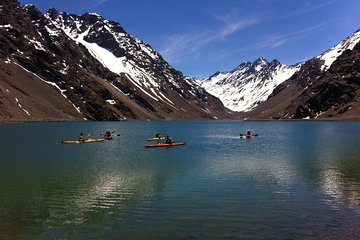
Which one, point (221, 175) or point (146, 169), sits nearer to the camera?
point (221, 175)

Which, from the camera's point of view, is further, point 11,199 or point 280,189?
point 280,189

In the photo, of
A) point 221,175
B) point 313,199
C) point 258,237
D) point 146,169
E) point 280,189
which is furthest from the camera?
point 146,169

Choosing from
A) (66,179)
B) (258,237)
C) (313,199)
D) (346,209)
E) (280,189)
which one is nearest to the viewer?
(258,237)

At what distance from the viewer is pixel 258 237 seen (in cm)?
2642

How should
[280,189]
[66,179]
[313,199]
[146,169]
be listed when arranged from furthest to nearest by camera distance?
1. [146,169]
2. [66,179]
3. [280,189]
4. [313,199]

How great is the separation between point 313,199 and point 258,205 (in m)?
5.89

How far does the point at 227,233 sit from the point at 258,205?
903 centimetres

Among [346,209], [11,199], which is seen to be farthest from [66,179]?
[346,209]

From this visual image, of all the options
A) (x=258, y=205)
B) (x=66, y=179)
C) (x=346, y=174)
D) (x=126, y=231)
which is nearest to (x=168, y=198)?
(x=258, y=205)

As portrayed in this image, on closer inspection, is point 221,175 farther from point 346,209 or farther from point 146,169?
point 346,209

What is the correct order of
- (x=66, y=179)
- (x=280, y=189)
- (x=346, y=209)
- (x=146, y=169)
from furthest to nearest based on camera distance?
(x=146, y=169) → (x=66, y=179) → (x=280, y=189) → (x=346, y=209)

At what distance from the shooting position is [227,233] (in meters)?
27.2

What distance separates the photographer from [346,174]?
172 feet

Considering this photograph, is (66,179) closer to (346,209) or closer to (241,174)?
(241,174)
